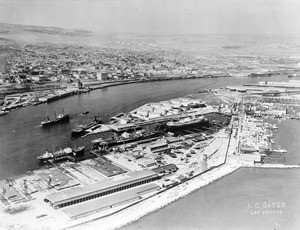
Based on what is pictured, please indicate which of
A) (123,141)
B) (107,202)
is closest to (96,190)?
(107,202)

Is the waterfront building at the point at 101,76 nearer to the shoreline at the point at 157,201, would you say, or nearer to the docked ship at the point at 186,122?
the docked ship at the point at 186,122

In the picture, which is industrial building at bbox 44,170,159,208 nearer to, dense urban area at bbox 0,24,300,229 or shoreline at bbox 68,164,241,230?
dense urban area at bbox 0,24,300,229

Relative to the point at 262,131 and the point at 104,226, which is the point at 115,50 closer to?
the point at 262,131

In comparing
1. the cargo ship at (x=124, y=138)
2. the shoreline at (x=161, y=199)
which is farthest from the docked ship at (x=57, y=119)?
the shoreline at (x=161, y=199)

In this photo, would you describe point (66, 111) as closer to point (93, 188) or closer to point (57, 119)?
point (57, 119)

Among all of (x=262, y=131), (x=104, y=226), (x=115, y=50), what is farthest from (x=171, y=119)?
(x=115, y=50)

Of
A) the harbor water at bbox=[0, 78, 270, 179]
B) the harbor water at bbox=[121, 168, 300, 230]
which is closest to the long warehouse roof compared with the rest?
the harbor water at bbox=[121, 168, 300, 230]
